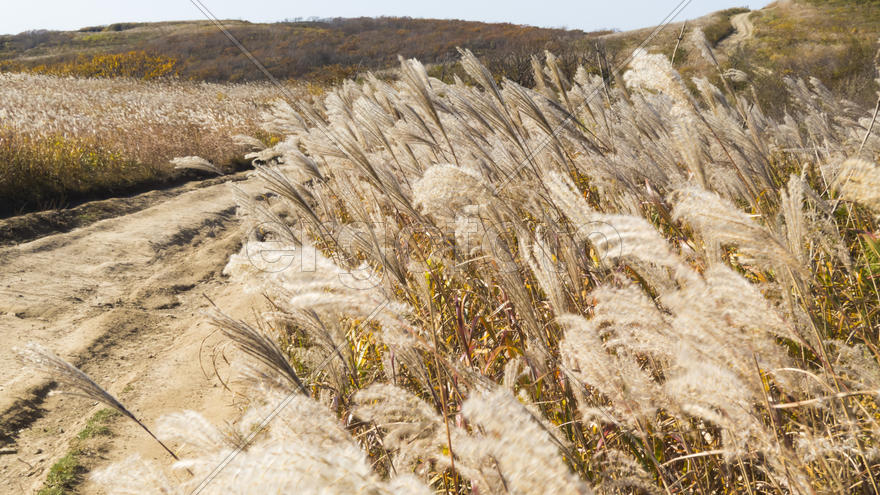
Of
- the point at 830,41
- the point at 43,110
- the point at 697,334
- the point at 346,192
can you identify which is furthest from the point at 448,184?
the point at 830,41

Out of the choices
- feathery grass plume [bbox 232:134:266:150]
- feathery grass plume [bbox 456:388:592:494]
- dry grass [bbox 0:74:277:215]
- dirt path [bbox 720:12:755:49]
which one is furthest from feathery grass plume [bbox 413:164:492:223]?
dirt path [bbox 720:12:755:49]

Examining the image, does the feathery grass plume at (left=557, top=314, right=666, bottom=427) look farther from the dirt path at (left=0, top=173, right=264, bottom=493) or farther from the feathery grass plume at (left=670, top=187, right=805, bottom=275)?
the dirt path at (left=0, top=173, right=264, bottom=493)

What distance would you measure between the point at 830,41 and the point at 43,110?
105 ft

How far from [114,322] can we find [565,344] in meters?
3.90

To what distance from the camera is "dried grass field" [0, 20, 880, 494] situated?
1.05m

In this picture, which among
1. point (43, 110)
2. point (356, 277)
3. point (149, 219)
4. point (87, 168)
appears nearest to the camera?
point (356, 277)

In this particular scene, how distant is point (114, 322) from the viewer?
4035mm

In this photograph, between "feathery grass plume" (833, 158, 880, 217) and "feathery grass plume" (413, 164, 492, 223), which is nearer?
"feathery grass plume" (833, 158, 880, 217)

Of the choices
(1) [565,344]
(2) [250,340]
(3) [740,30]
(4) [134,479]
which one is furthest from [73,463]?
(3) [740,30]

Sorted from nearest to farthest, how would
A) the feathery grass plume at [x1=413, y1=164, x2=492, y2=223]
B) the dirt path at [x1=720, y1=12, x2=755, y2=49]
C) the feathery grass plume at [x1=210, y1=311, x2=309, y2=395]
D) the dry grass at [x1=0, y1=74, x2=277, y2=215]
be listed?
the feathery grass plume at [x1=210, y1=311, x2=309, y2=395] → the feathery grass plume at [x1=413, y1=164, x2=492, y2=223] → the dry grass at [x1=0, y1=74, x2=277, y2=215] → the dirt path at [x1=720, y1=12, x2=755, y2=49]

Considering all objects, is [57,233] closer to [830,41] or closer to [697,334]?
[697,334]

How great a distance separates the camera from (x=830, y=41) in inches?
1016

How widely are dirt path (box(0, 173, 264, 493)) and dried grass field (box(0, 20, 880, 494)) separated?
98 millimetres

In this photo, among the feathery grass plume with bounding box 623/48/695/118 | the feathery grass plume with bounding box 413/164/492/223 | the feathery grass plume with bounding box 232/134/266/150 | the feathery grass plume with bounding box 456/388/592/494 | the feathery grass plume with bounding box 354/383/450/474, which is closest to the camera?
the feathery grass plume with bounding box 456/388/592/494
